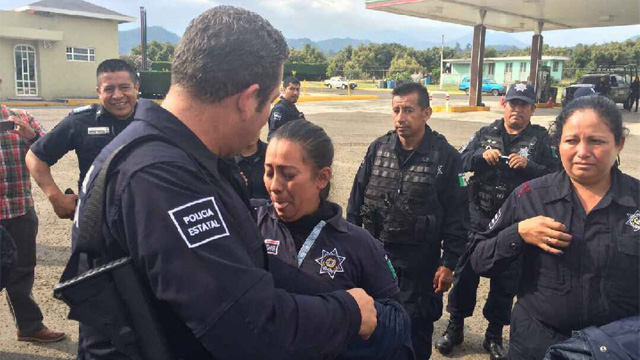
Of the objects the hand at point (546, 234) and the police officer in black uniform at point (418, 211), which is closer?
the hand at point (546, 234)

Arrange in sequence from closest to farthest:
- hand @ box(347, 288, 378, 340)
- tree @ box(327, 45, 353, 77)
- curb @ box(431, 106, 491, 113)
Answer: hand @ box(347, 288, 378, 340) → curb @ box(431, 106, 491, 113) → tree @ box(327, 45, 353, 77)

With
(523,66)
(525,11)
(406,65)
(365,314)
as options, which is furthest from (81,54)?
(523,66)

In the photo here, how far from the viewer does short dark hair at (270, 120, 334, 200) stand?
2.17 metres

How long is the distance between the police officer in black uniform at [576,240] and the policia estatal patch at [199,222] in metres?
1.62

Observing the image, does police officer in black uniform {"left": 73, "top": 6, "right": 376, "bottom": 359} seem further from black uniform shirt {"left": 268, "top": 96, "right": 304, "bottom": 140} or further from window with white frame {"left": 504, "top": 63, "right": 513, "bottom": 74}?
window with white frame {"left": 504, "top": 63, "right": 513, "bottom": 74}

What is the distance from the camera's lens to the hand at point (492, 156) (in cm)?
410

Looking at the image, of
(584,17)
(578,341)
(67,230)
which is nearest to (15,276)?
(67,230)

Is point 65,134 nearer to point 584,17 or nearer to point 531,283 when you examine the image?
point 531,283

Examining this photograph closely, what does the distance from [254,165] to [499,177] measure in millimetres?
2031

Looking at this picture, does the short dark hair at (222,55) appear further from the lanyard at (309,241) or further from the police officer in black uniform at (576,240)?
the police officer in black uniform at (576,240)

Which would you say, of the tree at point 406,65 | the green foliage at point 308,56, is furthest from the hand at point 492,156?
the green foliage at point 308,56

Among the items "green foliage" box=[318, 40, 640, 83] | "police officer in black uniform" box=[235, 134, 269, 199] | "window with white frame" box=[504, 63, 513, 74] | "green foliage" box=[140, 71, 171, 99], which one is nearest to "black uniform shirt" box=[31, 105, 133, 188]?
"police officer in black uniform" box=[235, 134, 269, 199]

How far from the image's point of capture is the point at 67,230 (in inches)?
250

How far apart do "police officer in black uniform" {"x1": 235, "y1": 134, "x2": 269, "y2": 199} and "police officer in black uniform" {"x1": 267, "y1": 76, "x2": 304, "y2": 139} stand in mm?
2631
